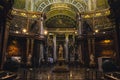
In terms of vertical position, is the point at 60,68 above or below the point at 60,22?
below

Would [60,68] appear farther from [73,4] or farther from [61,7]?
[61,7]

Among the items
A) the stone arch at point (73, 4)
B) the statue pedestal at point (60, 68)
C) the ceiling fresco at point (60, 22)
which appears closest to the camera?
the statue pedestal at point (60, 68)

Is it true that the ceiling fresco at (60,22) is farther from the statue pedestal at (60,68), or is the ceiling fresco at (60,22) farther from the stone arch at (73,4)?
the statue pedestal at (60,68)

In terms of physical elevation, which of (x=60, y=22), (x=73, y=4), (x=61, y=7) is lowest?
(x=60, y=22)

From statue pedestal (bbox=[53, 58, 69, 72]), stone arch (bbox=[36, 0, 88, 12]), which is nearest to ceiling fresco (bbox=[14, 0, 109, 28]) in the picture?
stone arch (bbox=[36, 0, 88, 12])

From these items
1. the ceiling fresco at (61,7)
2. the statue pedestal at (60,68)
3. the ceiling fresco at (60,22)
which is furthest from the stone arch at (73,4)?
the statue pedestal at (60,68)

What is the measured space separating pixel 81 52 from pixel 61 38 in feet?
57.7

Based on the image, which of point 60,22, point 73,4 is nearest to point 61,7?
point 73,4

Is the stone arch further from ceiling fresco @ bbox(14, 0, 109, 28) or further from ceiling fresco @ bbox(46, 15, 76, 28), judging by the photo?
ceiling fresco @ bbox(46, 15, 76, 28)

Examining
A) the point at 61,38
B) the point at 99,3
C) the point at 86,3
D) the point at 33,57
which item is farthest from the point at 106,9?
the point at 61,38

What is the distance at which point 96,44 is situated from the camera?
2108 cm

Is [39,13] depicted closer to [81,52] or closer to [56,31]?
[81,52]

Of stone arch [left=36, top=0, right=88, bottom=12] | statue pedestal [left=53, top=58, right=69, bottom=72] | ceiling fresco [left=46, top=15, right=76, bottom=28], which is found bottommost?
statue pedestal [left=53, top=58, right=69, bottom=72]

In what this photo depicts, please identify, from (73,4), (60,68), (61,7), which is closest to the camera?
(60,68)
